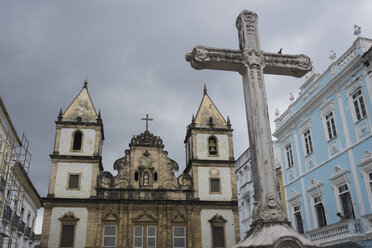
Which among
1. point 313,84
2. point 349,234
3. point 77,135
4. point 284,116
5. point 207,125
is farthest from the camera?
point 207,125

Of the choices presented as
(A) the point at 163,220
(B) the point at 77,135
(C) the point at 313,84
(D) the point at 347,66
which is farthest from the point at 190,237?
(D) the point at 347,66

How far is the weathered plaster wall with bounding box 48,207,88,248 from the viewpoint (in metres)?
21.9

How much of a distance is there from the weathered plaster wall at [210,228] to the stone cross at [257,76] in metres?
17.1

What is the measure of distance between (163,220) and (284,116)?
10084 millimetres

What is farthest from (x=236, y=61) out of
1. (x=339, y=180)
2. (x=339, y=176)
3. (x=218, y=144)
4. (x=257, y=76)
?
(x=218, y=144)

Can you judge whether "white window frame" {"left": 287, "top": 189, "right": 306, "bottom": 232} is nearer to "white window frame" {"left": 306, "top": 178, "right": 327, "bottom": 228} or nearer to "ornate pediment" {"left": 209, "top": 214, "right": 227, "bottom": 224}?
"white window frame" {"left": 306, "top": 178, "right": 327, "bottom": 228}

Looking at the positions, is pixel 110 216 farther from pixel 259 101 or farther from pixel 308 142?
pixel 259 101

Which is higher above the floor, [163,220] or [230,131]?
[230,131]

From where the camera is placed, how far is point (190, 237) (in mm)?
22922

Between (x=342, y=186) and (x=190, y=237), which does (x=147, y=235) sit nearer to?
(x=190, y=237)

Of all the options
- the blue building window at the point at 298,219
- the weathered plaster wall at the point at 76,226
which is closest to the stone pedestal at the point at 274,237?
the blue building window at the point at 298,219

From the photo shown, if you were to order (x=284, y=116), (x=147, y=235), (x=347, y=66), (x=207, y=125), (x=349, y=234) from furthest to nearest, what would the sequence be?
(x=207, y=125) → (x=147, y=235) → (x=284, y=116) → (x=347, y=66) → (x=349, y=234)

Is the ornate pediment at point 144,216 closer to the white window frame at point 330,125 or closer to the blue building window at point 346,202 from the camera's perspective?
the blue building window at point 346,202

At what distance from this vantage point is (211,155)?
26.0m
